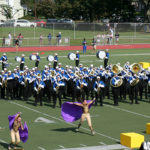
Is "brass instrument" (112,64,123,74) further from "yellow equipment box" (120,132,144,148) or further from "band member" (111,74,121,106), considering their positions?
"yellow equipment box" (120,132,144,148)

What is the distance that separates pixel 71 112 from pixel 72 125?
69.3 inches

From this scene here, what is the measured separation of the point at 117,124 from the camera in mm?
21203

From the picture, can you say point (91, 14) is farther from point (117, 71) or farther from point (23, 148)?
point (23, 148)

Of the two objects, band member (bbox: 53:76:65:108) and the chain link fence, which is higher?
the chain link fence

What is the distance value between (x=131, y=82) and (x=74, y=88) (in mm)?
3029

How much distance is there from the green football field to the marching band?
561 millimetres

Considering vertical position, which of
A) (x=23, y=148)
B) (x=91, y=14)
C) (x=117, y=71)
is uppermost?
(x=91, y=14)

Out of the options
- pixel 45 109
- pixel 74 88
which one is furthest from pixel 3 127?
pixel 74 88

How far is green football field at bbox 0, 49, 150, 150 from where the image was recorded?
18.0m

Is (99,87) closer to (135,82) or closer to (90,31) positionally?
(135,82)

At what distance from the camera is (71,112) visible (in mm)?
19344

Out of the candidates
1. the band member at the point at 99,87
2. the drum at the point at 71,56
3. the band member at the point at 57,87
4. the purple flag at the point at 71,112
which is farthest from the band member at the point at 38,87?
the drum at the point at 71,56

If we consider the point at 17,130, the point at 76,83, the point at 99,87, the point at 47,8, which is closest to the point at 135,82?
the point at 99,87

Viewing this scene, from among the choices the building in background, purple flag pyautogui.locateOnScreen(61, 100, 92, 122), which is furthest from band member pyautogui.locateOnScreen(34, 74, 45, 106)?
the building in background
